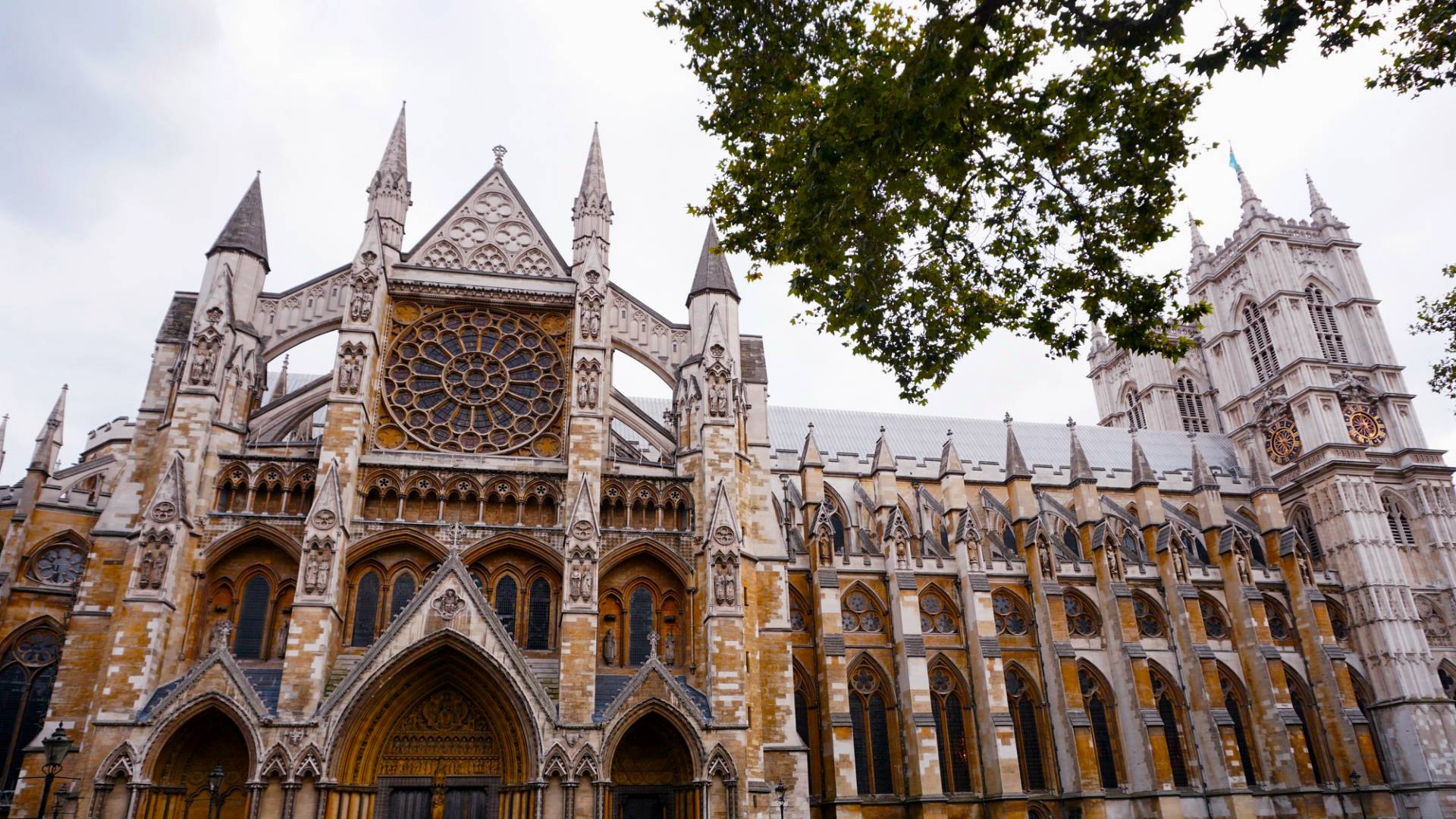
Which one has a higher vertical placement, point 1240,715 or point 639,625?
point 639,625

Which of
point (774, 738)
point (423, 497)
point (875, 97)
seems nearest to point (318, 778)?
point (423, 497)

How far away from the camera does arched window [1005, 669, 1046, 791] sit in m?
31.1

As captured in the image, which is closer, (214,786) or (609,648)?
(214,786)

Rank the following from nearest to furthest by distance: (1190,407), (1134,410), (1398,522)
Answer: (1398,522) < (1190,407) < (1134,410)

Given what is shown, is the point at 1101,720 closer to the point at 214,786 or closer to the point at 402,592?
the point at 402,592

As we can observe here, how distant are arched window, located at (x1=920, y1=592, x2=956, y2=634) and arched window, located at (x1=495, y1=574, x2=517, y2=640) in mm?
16034

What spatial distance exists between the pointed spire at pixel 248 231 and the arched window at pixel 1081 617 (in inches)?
1154


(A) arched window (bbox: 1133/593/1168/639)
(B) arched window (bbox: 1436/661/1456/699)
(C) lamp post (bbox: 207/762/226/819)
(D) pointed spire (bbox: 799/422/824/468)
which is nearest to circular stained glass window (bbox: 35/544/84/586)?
(C) lamp post (bbox: 207/762/226/819)

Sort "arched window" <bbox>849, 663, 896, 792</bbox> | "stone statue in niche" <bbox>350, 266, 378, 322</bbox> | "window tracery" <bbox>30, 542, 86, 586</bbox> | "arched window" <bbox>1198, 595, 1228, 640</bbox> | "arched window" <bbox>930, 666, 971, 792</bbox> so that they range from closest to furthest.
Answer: "stone statue in niche" <bbox>350, 266, 378, 322</bbox> < "window tracery" <bbox>30, 542, 86, 586</bbox> < "arched window" <bbox>849, 663, 896, 792</bbox> < "arched window" <bbox>930, 666, 971, 792</bbox> < "arched window" <bbox>1198, 595, 1228, 640</bbox>

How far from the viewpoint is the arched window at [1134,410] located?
51844mm

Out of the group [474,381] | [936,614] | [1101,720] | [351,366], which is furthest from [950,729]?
[351,366]

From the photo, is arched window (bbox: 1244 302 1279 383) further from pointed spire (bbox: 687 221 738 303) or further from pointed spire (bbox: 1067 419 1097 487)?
pointed spire (bbox: 687 221 738 303)

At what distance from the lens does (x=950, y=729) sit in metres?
31.1

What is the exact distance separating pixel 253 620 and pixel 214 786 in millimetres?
4405
